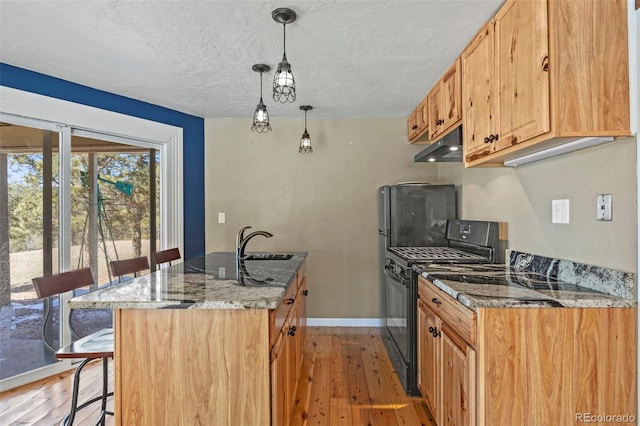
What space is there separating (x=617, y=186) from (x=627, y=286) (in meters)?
0.39

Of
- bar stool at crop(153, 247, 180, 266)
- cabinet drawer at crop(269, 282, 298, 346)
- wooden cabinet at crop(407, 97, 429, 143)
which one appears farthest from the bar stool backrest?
wooden cabinet at crop(407, 97, 429, 143)

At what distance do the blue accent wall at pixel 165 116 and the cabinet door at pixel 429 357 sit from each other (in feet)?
8.26

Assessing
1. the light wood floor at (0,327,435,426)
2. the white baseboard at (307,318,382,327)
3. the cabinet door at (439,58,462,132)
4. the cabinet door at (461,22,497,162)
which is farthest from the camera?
the white baseboard at (307,318,382,327)

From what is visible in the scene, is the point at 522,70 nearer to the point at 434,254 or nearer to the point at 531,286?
the point at 531,286

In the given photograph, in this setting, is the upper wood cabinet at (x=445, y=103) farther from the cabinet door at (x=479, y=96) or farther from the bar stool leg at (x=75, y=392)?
the bar stool leg at (x=75, y=392)

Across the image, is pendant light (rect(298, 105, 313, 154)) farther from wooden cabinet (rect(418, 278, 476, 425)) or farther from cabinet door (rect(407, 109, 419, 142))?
wooden cabinet (rect(418, 278, 476, 425))

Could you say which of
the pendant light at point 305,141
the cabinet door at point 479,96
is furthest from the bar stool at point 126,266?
the cabinet door at point 479,96

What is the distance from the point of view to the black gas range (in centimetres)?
230

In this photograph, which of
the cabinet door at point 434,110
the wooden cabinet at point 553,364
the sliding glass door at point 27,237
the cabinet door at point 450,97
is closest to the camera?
the wooden cabinet at point 553,364

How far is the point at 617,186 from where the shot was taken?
1.41 m

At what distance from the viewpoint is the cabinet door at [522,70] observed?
4.45ft

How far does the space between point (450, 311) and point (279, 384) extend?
0.82 metres

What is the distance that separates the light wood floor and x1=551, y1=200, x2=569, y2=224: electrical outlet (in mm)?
1323

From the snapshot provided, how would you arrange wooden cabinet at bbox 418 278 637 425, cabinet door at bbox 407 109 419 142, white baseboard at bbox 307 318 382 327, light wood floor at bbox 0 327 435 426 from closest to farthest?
wooden cabinet at bbox 418 278 637 425 → light wood floor at bbox 0 327 435 426 → cabinet door at bbox 407 109 419 142 → white baseboard at bbox 307 318 382 327
